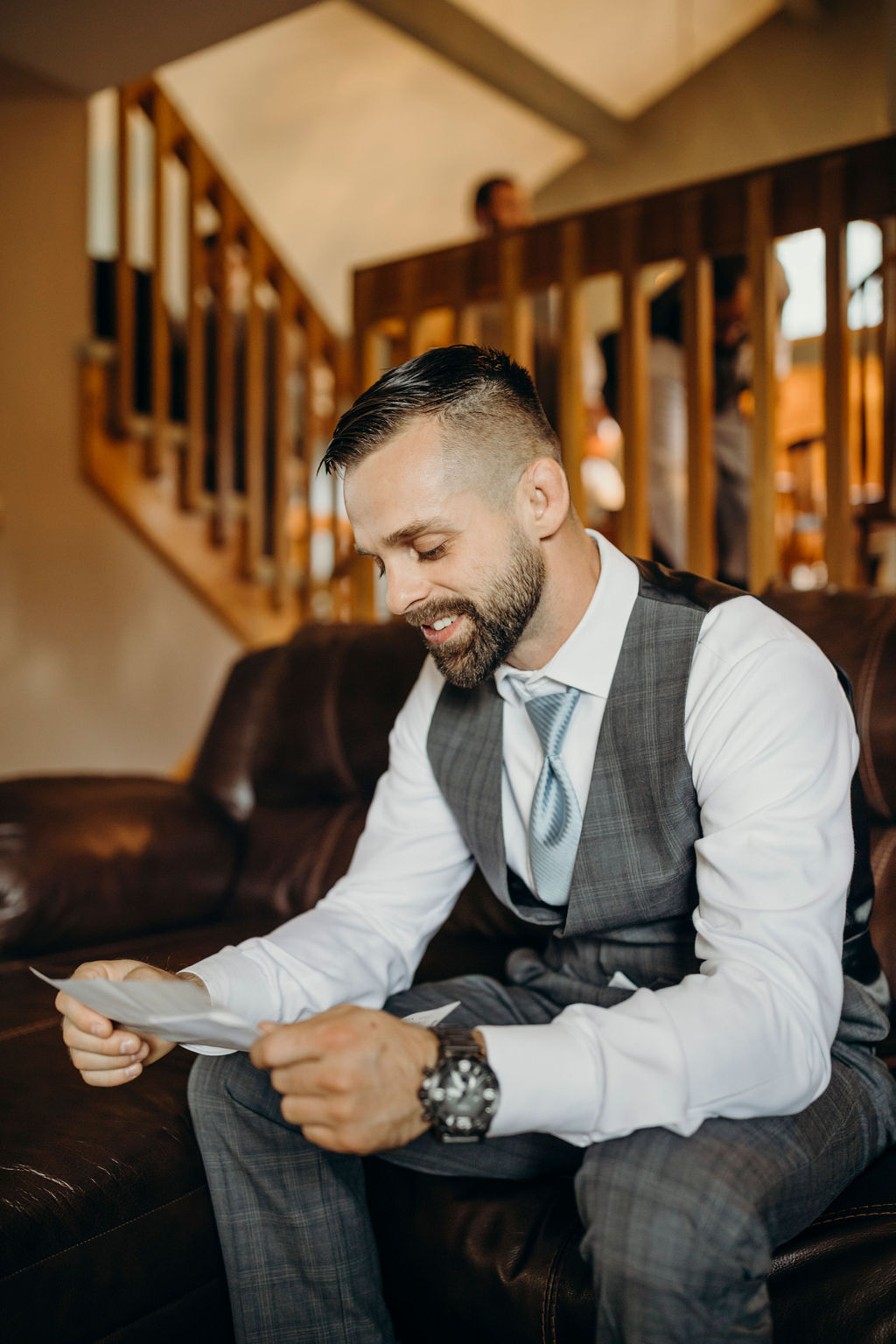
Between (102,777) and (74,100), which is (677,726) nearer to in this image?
(102,777)

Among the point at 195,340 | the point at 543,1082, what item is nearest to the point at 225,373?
the point at 195,340

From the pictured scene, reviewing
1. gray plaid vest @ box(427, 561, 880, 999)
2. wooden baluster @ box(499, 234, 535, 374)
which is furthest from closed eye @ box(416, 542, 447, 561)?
wooden baluster @ box(499, 234, 535, 374)

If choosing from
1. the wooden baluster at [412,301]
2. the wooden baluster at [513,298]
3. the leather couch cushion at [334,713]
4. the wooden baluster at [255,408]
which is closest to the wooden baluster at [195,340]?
the wooden baluster at [255,408]

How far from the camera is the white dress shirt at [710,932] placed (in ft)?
2.77

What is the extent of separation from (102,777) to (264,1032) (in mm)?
1244

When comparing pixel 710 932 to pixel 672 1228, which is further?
pixel 710 932

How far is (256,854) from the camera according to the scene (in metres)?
1.99

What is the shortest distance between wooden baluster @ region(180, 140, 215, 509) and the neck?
2978 millimetres

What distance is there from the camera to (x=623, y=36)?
671 centimetres

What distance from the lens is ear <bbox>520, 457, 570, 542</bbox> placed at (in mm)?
1158

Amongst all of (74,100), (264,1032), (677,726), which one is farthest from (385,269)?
(264,1032)

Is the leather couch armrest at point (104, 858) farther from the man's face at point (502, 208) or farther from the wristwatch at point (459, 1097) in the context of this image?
the man's face at point (502, 208)

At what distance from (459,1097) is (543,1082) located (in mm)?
67

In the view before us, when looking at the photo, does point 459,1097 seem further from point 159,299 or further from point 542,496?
point 159,299
